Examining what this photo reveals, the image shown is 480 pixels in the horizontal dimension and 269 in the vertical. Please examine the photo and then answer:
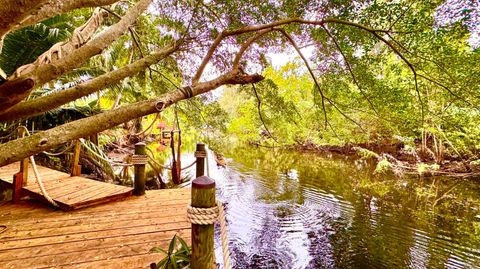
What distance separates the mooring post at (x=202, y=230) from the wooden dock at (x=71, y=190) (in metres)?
2.62

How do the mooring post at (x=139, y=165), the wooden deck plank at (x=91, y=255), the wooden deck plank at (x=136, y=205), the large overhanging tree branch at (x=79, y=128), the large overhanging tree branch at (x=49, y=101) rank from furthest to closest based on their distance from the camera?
the mooring post at (x=139, y=165) < the wooden deck plank at (x=136, y=205) < the large overhanging tree branch at (x=49, y=101) < the wooden deck plank at (x=91, y=255) < the large overhanging tree branch at (x=79, y=128)

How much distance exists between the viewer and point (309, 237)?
5562 mm

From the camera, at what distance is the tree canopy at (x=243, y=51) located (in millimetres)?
2162

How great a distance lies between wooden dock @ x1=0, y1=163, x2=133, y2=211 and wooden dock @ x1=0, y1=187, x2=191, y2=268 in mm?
116

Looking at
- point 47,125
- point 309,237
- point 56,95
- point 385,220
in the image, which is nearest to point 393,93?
point 309,237

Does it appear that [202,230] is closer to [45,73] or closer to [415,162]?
[45,73]

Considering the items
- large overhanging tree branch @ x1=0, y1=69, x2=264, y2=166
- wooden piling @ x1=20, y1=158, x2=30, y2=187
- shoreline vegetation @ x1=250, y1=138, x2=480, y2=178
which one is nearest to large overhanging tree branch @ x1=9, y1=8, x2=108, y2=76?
large overhanging tree branch @ x1=0, y1=69, x2=264, y2=166

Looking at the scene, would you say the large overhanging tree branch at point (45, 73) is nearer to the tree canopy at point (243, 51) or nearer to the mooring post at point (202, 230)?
the tree canopy at point (243, 51)

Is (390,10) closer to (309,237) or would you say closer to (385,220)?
(309,237)

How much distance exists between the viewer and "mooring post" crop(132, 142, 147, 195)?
411 cm

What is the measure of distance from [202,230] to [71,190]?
3.32 m

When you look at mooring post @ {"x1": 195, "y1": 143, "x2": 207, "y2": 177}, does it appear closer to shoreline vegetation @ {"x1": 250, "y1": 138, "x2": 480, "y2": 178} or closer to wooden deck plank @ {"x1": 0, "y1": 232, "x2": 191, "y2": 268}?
wooden deck plank @ {"x1": 0, "y1": 232, "x2": 191, "y2": 268}

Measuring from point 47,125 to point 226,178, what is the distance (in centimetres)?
617

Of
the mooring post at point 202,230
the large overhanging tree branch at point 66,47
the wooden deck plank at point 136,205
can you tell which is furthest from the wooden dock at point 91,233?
the large overhanging tree branch at point 66,47
